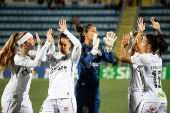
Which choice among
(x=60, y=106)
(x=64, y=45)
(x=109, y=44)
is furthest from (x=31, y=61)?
(x=109, y=44)

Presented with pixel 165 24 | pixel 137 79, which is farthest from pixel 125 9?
pixel 137 79

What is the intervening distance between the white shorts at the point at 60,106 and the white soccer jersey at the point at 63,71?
→ 0.20 feet

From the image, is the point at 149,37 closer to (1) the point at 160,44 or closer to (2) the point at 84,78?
(1) the point at 160,44

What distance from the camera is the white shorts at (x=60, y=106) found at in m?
3.88

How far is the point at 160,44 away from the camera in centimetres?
412

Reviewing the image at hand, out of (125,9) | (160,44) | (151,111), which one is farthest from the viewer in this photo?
(125,9)

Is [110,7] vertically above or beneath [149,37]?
above

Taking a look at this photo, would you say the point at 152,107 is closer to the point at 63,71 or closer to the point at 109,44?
the point at 109,44

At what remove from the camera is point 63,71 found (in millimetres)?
4008

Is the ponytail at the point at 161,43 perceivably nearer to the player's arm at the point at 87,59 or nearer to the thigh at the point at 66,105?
the player's arm at the point at 87,59

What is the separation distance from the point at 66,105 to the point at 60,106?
0.09 meters

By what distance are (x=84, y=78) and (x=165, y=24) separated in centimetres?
2058

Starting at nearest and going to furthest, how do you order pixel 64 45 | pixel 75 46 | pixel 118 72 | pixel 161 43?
pixel 75 46 < pixel 161 43 < pixel 64 45 < pixel 118 72

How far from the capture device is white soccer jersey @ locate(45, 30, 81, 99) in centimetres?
395
